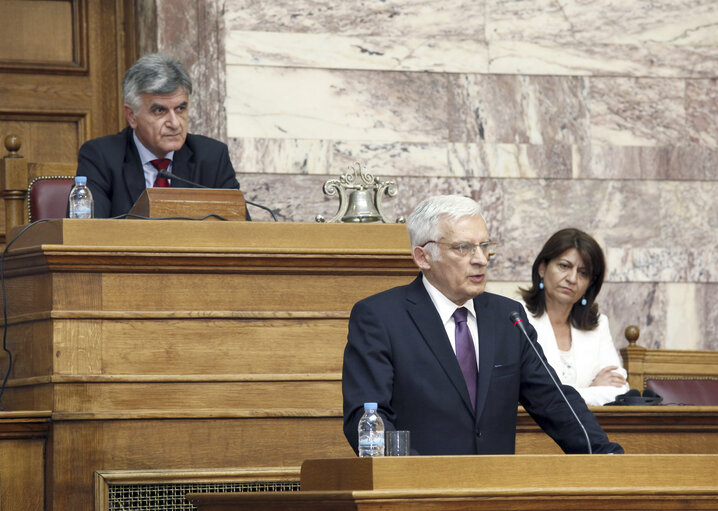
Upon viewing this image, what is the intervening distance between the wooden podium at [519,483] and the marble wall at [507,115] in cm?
353

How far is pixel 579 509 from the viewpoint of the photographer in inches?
111

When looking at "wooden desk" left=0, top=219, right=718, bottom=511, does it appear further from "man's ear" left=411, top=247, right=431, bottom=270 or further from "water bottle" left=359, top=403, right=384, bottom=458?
"water bottle" left=359, top=403, right=384, bottom=458

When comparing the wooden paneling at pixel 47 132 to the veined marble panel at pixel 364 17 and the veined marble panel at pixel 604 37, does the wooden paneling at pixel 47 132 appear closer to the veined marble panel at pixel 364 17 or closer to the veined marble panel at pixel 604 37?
the veined marble panel at pixel 364 17

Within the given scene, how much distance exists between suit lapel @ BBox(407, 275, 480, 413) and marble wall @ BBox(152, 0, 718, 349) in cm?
271

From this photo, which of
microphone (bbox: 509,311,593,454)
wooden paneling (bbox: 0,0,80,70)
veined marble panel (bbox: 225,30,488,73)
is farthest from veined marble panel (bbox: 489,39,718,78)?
microphone (bbox: 509,311,593,454)

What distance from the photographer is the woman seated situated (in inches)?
200

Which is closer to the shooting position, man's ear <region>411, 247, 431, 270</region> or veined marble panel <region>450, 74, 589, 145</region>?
man's ear <region>411, 247, 431, 270</region>

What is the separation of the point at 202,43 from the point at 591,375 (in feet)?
8.13

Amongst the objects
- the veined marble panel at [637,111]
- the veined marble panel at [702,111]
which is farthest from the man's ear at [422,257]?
the veined marble panel at [702,111]

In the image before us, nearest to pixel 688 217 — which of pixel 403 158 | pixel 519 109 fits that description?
pixel 519 109

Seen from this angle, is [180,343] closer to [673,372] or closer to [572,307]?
[572,307]

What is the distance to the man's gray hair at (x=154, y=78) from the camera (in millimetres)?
4699

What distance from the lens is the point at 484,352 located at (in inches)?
140

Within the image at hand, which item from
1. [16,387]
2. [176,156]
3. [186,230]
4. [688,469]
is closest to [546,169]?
[176,156]
